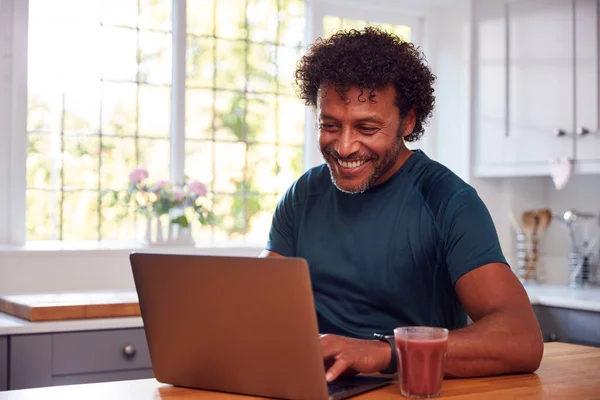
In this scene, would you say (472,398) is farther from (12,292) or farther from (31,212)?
(31,212)

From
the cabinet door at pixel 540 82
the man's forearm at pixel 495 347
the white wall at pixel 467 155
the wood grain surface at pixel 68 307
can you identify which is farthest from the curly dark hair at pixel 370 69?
the white wall at pixel 467 155

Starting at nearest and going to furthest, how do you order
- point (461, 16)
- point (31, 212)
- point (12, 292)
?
1. point (12, 292)
2. point (31, 212)
3. point (461, 16)

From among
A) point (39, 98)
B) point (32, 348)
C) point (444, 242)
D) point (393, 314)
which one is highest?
point (39, 98)

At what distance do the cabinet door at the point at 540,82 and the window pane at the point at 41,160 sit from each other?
1976 millimetres

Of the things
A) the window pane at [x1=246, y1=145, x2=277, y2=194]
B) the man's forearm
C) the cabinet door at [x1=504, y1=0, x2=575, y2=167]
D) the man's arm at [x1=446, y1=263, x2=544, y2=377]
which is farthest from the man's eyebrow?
the window pane at [x1=246, y1=145, x2=277, y2=194]

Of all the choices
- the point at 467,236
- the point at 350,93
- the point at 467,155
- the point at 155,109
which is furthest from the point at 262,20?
the point at 467,236

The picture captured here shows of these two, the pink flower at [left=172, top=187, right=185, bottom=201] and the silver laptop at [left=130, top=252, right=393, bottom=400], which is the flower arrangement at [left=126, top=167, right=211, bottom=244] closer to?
the pink flower at [left=172, top=187, right=185, bottom=201]

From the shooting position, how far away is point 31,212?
11.7 feet

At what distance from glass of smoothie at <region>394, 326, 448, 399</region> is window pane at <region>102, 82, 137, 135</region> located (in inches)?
98.8

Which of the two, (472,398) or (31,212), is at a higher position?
(31,212)

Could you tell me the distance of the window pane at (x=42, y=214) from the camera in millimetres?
3553

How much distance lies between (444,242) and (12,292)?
1993 millimetres

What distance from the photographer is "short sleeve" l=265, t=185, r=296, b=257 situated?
212 centimetres

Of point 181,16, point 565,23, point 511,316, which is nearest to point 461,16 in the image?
point 565,23
